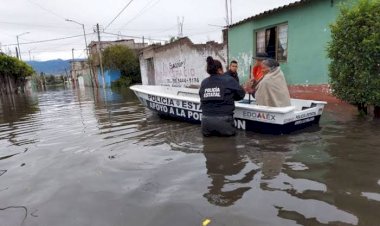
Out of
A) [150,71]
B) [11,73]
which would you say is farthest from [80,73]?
[150,71]

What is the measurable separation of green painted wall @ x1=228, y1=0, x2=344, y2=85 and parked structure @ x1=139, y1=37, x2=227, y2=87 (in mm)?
4104

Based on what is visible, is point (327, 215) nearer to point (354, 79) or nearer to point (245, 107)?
point (245, 107)

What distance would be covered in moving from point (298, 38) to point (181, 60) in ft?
32.7

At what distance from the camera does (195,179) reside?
4.25m

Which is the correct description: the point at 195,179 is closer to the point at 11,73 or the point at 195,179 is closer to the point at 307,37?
the point at 307,37

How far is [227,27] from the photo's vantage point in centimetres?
1519

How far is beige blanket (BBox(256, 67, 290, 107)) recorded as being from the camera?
6484mm

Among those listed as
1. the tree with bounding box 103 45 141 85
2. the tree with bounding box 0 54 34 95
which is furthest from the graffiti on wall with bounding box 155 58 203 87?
the tree with bounding box 0 54 34 95

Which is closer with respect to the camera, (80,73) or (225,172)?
(225,172)

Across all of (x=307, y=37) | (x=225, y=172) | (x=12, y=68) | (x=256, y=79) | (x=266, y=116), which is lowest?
(x=225, y=172)

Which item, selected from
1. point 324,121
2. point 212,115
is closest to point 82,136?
point 212,115

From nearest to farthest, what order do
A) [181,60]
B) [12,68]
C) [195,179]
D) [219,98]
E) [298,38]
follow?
[195,179] → [219,98] → [298,38] → [181,60] → [12,68]

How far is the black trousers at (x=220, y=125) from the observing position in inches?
243

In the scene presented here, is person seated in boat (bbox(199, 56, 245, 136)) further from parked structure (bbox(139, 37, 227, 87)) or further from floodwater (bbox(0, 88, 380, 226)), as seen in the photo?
parked structure (bbox(139, 37, 227, 87))
